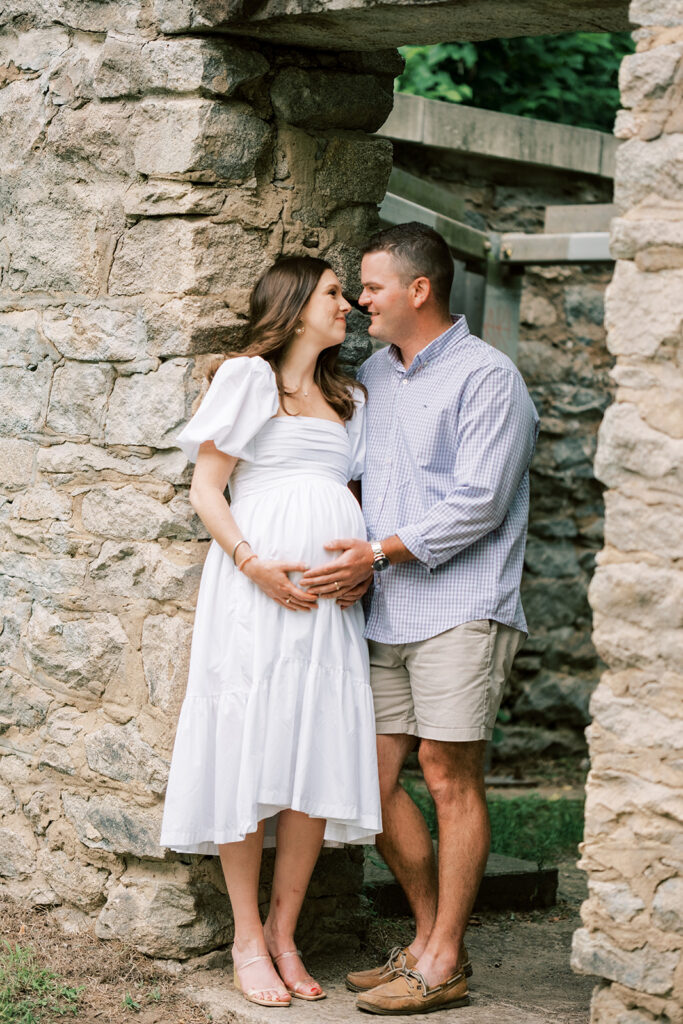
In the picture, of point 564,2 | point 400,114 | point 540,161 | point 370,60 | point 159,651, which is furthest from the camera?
point 540,161

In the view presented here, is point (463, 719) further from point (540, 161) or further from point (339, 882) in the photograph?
point (540, 161)

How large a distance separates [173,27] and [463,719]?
6.90 feet

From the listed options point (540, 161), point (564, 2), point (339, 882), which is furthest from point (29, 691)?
point (540, 161)

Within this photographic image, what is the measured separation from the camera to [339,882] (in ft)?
13.9

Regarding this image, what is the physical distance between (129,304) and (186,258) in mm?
248

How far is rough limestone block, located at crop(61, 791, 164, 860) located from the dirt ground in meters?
0.30

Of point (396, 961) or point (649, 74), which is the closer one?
point (649, 74)

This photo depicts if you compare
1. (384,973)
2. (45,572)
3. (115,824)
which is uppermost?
(45,572)

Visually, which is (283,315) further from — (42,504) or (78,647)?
(78,647)

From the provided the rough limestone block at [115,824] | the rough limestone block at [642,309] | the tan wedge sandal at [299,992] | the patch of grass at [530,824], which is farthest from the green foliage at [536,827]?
the rough limestone block at [642,309]

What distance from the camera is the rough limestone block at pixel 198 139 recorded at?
3750 millimetres

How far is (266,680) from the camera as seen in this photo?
11.6ft

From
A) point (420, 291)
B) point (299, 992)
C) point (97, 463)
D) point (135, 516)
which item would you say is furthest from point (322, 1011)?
point (420, 291)

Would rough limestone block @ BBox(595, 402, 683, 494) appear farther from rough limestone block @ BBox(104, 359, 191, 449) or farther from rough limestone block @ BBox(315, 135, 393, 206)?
rough limestone block @ BBox(315, 135, 393, 206)
